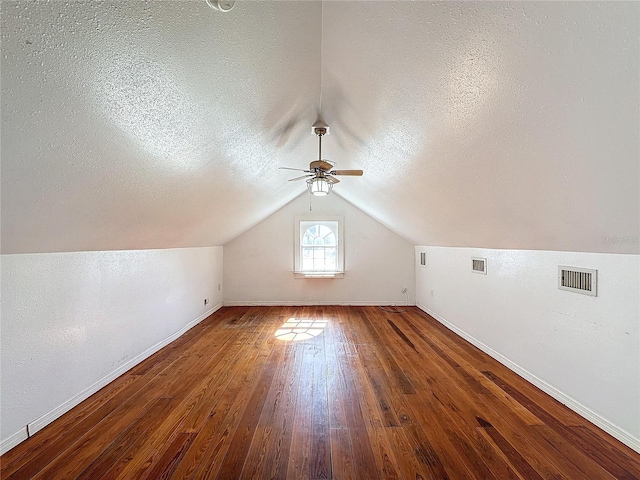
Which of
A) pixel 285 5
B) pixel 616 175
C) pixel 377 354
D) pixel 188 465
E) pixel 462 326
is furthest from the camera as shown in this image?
pixel 462 326

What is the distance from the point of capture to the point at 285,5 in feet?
5.02

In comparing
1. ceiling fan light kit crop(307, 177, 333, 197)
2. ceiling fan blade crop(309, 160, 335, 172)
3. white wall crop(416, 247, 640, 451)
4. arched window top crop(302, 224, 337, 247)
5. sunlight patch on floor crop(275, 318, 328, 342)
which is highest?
ceiling fan blade crop(309, 160, 335, 172)

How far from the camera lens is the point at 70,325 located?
237 cm

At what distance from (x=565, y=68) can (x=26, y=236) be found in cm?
282

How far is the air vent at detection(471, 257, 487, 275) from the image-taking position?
144 inches

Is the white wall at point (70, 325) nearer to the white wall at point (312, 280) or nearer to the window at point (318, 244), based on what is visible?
the white wall at point (312, 280)

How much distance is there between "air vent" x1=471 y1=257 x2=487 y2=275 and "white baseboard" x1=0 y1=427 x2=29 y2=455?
429 centimetres

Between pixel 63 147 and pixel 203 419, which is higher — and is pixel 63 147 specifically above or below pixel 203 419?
above

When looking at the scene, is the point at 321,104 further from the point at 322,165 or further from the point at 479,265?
the point at 479,265

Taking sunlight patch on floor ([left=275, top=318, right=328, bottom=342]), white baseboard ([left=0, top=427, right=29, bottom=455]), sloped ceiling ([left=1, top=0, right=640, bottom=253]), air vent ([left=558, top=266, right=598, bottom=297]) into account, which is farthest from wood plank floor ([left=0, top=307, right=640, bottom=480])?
sloped ceiling ([left=1, top=0, right=640, bottom=253])

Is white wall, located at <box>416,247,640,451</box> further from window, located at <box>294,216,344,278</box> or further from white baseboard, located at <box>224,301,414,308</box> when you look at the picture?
window, located at <box>294,216,344,278</box>

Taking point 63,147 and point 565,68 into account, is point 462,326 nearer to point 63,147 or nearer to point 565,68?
point 565,68

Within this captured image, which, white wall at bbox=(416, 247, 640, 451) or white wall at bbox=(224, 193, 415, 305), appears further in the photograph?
white wall at bbox=(224, 193, 415, 305)

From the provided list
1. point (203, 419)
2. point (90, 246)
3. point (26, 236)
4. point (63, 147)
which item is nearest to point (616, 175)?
point (63, 147)
